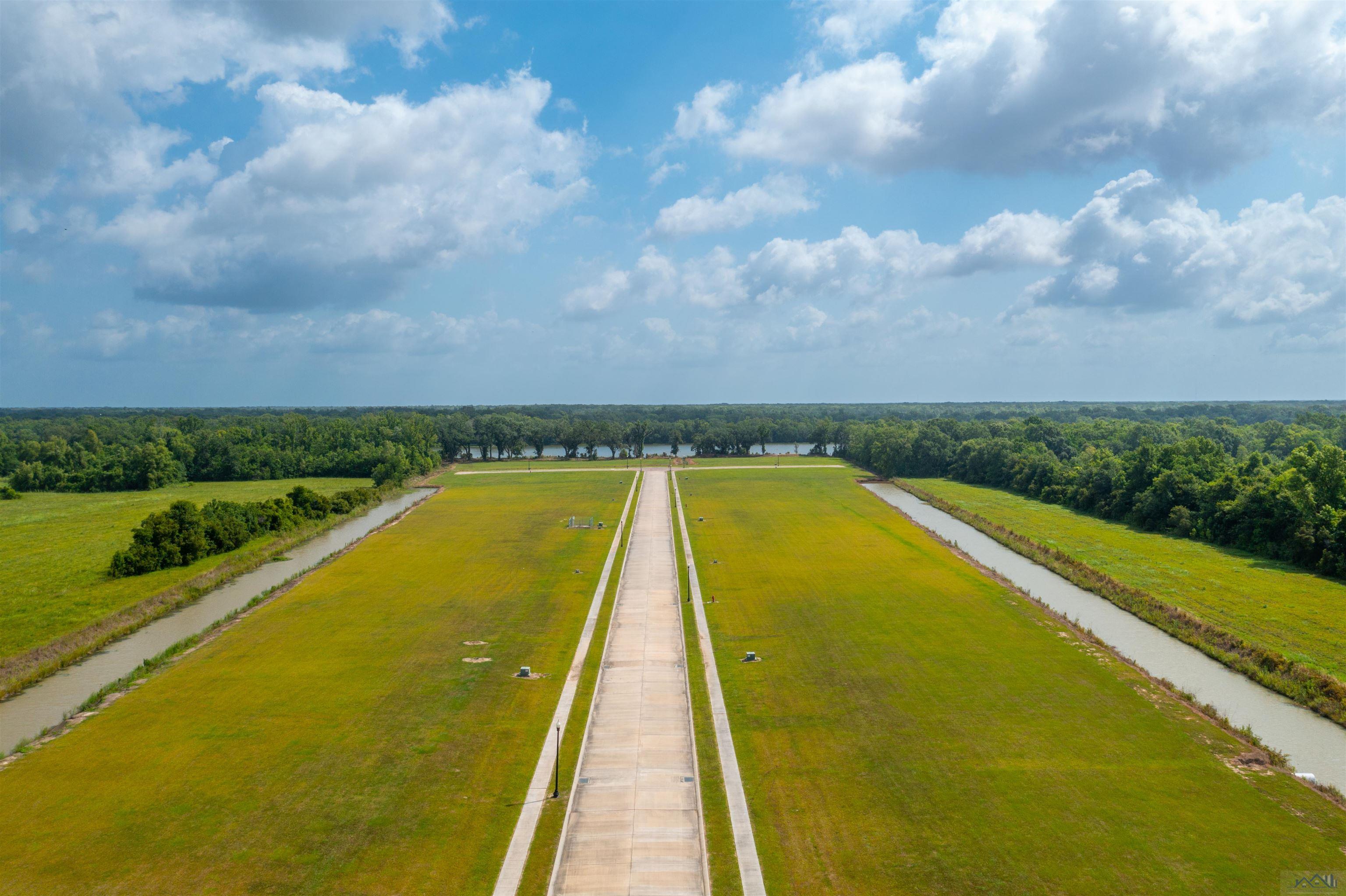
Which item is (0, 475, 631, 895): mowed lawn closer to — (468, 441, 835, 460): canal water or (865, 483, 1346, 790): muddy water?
(865, 483, 1346, 790): muddy water

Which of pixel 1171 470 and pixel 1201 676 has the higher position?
pixel 1171 470

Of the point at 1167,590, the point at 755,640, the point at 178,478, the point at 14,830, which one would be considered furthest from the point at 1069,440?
the point at 178,478

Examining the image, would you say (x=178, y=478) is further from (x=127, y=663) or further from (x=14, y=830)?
(x=14, y=830)

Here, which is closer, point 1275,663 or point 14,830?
point 14,830

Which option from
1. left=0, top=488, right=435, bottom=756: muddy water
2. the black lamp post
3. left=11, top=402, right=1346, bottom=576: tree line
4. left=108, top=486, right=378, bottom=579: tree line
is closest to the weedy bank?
left=108, top=486, right=378, bottom=579: tree line

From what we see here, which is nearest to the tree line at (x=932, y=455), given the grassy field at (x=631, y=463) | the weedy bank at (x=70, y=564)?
the grassy field at (x=631, y=463)

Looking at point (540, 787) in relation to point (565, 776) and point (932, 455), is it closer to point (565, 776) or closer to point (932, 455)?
point (565, 776)

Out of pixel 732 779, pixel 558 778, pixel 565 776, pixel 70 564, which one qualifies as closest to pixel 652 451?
pixel 70 564
